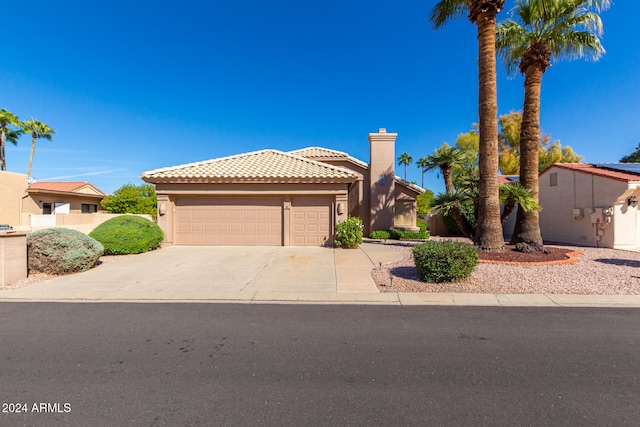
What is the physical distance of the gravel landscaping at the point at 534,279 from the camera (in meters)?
6.79

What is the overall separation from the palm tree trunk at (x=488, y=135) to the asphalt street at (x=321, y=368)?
519cm

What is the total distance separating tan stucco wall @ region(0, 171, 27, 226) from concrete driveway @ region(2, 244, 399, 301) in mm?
19129

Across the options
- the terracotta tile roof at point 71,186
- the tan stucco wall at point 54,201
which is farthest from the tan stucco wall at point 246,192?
the terracotta tile roof at point 71,186

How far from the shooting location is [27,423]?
2674 millimetres

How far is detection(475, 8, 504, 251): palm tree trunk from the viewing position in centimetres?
1041

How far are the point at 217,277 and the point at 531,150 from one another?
1211 centimetres

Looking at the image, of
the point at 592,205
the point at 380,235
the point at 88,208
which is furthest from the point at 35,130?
the point at 592,205

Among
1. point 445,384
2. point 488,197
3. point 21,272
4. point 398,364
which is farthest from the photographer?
point 488,197

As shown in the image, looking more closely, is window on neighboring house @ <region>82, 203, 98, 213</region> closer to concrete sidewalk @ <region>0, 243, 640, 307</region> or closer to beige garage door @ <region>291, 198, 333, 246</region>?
concrete sidewalk @ <region>0, 243, 640, 307</region>

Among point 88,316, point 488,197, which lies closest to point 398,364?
point 88,316

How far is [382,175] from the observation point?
1872cm

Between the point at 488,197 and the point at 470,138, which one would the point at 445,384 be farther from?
the point at 470,138

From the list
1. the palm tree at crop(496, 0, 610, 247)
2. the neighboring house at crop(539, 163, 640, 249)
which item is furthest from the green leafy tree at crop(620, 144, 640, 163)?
the palm tree at crop(496, 0, 610, 247)

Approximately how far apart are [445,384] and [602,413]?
1.34 m
